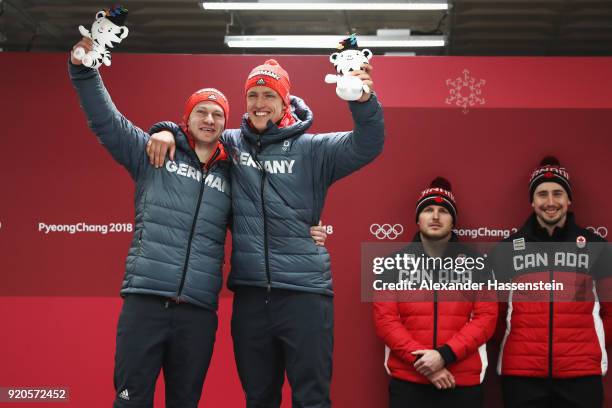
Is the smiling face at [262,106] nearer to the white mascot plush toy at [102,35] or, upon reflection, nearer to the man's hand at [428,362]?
the white mascot plush toy at [102,35]

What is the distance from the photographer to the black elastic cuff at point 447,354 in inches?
139

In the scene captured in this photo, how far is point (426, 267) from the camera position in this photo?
3816mm

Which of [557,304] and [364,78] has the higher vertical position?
[364,78]

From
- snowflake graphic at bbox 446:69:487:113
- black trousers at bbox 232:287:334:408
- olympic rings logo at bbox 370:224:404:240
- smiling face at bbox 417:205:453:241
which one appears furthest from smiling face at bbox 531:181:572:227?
black trousers at bbox 232:287:334:408

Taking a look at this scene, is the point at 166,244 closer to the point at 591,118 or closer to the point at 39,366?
the point at 39,366

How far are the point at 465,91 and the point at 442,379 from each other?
168 centimetres

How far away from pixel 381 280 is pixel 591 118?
1.57 metres

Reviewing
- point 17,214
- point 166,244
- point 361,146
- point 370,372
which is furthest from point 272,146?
point 17,214

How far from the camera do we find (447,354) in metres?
3.54

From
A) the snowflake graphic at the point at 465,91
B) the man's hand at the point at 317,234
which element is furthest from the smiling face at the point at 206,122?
→ the snowflake graphic at the point at 465,91

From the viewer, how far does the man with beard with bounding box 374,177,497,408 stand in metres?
3.56

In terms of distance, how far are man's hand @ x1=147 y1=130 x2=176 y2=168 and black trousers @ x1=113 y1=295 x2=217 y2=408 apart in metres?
0.50

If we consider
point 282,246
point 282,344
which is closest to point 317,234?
point 282,246

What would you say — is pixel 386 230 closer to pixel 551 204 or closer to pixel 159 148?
pixel 551 204
